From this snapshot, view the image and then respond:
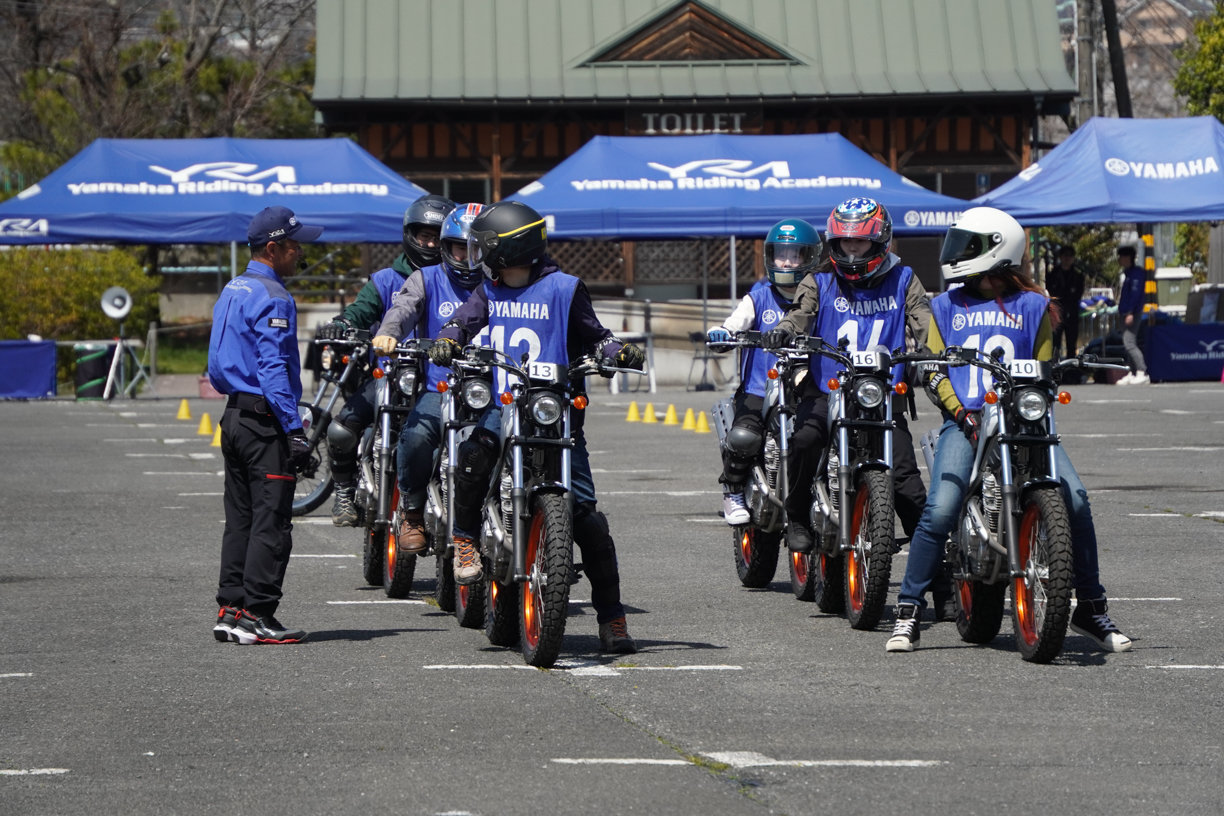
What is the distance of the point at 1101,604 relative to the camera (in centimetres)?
826

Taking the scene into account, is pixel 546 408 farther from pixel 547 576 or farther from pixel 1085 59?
pixel 1085 59

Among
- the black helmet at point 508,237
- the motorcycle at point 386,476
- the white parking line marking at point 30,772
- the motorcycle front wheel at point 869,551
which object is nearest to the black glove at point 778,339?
the motorcycle front wheel at point 869,551

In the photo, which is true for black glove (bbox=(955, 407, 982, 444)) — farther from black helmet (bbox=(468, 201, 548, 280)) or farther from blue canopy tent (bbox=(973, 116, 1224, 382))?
blue canopy tent (bbox=(973, 116, 1224, 382))

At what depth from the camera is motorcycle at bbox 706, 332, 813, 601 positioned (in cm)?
973

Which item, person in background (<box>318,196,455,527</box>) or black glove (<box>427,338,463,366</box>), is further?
person in background (<box>318,196,455,527</box>)

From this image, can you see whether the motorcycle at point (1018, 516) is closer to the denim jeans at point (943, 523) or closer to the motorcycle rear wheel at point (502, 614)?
the denim jeans at point (943, 523)

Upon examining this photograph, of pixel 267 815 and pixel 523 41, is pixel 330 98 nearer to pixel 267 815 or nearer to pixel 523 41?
pixel 523 41

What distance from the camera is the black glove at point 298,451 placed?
857 centimetres

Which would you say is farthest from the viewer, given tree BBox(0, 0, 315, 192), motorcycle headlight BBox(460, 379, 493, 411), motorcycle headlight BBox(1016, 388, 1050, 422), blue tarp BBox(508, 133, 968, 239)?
tree BBox(0, 0, 315, 192)

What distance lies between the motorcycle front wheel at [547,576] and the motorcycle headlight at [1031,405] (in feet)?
6.01

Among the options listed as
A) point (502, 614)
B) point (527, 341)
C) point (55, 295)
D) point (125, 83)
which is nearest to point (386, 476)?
point (502, 614)

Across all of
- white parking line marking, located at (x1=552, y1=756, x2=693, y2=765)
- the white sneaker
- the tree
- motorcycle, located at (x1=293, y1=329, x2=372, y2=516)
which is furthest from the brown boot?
the tree

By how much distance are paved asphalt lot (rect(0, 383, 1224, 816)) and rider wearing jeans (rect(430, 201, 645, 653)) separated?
329mm

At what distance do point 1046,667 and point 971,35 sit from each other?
32.4 metres
